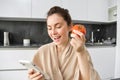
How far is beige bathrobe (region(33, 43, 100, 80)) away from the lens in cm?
99

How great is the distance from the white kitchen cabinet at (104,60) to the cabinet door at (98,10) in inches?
24.8

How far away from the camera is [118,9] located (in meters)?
2.94

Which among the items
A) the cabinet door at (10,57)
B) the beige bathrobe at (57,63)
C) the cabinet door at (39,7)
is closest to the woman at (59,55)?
the beige bathrobe at (57,63)

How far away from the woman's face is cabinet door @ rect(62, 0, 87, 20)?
6.97ft

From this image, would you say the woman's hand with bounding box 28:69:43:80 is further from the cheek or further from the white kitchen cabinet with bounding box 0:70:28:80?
the white kitchen cabinet with bounding box 0:70:28:80

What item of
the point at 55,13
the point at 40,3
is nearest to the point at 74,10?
the point at 40,3

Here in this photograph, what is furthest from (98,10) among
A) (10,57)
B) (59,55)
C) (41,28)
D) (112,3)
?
(59,55)

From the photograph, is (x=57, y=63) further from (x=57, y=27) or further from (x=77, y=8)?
(x=77, y=8)

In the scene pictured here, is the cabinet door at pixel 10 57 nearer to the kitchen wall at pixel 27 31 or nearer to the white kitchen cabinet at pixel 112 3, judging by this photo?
the kitchen wall at pixel 27 31

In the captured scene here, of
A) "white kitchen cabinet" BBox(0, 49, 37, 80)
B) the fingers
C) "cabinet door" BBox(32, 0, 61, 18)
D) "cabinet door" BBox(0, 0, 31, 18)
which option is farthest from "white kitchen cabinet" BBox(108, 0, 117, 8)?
the fingers

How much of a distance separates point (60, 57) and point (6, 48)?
1657 millimetres

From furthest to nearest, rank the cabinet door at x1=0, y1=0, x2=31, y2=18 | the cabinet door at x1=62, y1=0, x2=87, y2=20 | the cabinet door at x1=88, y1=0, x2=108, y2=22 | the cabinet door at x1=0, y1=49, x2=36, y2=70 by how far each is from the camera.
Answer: the cabinet door at x1=88, y1=0, x2=108, y2=22, the cabinet door at x1=62, y1=0, x2=87, y2=20, the cabinet door at x1=0, y1=0, x2=31, y2=18, the cabinet door at x1=0, y1=49, x2=36, y2=70

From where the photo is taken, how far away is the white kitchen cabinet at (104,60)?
9.68 ft

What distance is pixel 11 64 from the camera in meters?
2.53
